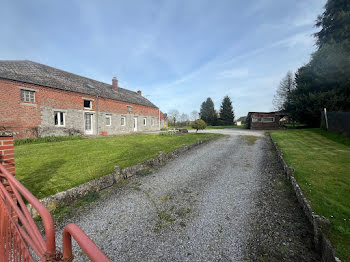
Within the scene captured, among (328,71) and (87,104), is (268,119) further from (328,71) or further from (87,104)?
(87,104)

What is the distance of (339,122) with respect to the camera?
13.2 meters

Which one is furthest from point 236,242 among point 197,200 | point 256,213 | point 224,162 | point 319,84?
point 319,84

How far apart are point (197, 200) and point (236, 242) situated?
5.05ft

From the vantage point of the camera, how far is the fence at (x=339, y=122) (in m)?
12.0

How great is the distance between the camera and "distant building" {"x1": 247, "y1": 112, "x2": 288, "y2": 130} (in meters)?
28.8

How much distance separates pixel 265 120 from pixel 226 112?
1937 centimetres

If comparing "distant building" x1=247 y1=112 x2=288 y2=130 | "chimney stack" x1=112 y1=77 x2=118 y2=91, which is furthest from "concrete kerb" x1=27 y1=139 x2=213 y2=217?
"distant building" x1=247 y1=112 x2=288 y2=130

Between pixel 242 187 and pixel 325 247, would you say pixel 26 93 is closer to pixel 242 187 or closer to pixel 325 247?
pixel 242 187

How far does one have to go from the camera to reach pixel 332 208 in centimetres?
359

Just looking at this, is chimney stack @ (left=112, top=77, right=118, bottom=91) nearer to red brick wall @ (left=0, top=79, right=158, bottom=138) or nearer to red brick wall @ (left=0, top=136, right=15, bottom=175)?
red brick wall @ (left=0, top=79, right=158, bottom=138)

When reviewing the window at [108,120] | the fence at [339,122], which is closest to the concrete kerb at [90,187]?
the fence at [339,122]

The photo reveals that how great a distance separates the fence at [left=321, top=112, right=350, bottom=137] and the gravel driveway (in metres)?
11.7

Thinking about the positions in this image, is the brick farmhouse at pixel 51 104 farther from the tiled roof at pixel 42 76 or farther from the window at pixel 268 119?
the window at pixel 268 119

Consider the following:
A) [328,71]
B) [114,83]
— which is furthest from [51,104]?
[328,71]
